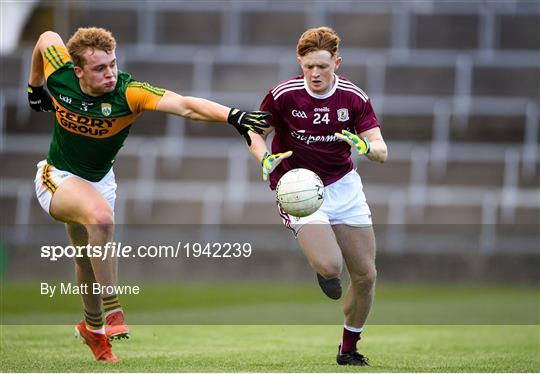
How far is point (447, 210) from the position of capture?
66.0 feet

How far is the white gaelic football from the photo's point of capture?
8.35m

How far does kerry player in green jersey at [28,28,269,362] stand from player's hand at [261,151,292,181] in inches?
9.7

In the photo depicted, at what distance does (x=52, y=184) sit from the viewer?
8789 millimetres

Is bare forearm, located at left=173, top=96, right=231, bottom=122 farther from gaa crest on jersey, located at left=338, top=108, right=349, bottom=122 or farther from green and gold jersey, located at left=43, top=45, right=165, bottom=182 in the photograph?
gaa crest on jersey, located at left=338, top=108, right=349, bottom=122

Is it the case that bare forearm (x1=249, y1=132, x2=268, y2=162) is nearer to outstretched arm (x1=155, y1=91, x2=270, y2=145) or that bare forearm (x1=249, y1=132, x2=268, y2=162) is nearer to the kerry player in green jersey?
outstretched arm (x1=155, y1=91, x2=270, y2=145)

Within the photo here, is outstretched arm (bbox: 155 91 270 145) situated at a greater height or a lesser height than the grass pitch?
greater

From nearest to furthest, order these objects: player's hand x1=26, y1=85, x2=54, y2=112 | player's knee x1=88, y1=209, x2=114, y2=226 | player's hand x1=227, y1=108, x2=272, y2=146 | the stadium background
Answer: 1. player's hand x1=227, y1=108, x2=272, y2=146
2. player's knee x1=88, y1=209, x2=114, y2=226
3. player's hand x1=26, y1=85, x2=54, y2=112
4. the stadium background

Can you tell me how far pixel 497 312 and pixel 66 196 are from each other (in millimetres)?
7725

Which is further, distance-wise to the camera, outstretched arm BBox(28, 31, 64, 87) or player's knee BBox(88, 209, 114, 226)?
outstretched arm BBox(28, 31, 64, 87)

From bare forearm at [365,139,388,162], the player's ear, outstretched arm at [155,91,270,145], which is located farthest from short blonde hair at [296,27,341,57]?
the player's ear

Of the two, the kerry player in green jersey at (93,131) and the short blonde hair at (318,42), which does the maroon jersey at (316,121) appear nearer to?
the short blonde hair at (318,42)

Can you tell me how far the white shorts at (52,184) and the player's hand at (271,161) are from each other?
1371 mm

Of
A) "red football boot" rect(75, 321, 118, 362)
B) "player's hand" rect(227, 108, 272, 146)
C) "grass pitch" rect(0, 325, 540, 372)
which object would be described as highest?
"player's hand" rect(227, 108, 272, 146)

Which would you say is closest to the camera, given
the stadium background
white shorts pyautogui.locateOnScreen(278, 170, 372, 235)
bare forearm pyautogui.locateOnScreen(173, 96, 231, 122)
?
bare forearm pyautogui.locateOnScreen(173, 96, 231, 122)
